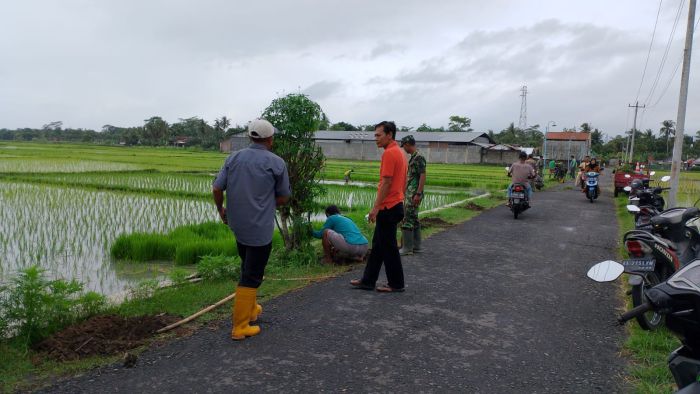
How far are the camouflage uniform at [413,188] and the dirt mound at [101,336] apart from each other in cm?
375

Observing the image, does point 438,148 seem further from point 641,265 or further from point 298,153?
point 641,265

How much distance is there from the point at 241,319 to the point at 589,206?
1306cm

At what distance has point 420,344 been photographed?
373 centimetres

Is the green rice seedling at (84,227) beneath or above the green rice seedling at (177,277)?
beneath

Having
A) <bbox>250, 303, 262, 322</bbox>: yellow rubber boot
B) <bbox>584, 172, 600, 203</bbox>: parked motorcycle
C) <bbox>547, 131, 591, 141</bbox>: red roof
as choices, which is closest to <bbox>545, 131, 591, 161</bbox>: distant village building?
<bbox>547, 131, 591, 141</bbox>: red roof

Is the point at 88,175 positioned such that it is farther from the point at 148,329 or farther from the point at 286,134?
the point at 148,329

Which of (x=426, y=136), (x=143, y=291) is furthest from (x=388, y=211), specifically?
(x=426, y=136)

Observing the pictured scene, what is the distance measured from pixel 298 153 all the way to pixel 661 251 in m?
3.94

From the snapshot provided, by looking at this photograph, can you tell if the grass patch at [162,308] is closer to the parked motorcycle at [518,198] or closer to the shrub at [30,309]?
the shrub at [30,309]

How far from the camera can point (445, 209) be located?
12242 mm

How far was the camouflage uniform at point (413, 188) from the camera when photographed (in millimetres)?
6922

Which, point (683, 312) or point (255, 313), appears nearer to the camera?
point (683, 312)

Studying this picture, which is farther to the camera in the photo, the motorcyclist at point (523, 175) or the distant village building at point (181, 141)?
the distant village building at point (181, 141)

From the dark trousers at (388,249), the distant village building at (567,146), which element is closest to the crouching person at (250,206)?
the dark trousers at (388,249)
